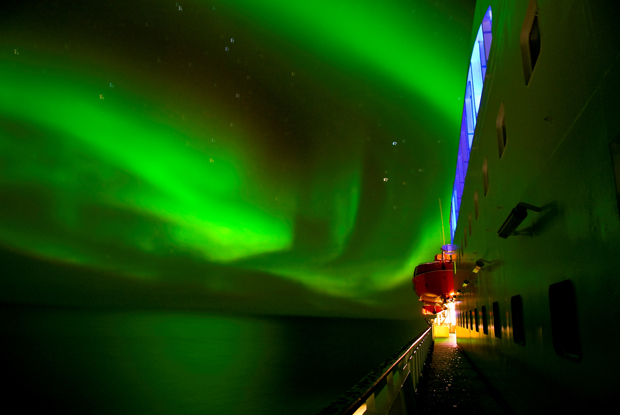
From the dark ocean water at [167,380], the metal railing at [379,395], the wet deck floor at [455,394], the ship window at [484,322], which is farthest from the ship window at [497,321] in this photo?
the dark ocean water at [167,380]

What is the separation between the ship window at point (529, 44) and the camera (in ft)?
18.5

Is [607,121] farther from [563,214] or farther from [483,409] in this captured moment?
[483,409]

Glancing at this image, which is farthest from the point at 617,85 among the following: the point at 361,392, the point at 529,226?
the point at 529,226

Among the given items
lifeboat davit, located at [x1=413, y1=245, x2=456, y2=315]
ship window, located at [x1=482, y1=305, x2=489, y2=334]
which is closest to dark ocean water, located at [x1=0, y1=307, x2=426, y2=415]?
lifeboat davit, located at [x1=413, y1=245, x2=456, y2=315]

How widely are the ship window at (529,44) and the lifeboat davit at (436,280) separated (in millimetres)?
43600

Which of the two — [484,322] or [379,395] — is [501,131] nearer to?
[379,395]

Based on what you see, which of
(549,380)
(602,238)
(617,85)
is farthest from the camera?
(549,380)

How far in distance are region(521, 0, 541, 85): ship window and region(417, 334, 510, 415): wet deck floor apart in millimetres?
5322

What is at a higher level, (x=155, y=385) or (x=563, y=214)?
(x=563, y=214)

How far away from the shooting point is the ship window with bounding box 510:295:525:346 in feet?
23.7

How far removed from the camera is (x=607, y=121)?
127 inches

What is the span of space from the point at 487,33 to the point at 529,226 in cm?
690

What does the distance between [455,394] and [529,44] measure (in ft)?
A: 22.1

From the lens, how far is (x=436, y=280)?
51156 millimetres
